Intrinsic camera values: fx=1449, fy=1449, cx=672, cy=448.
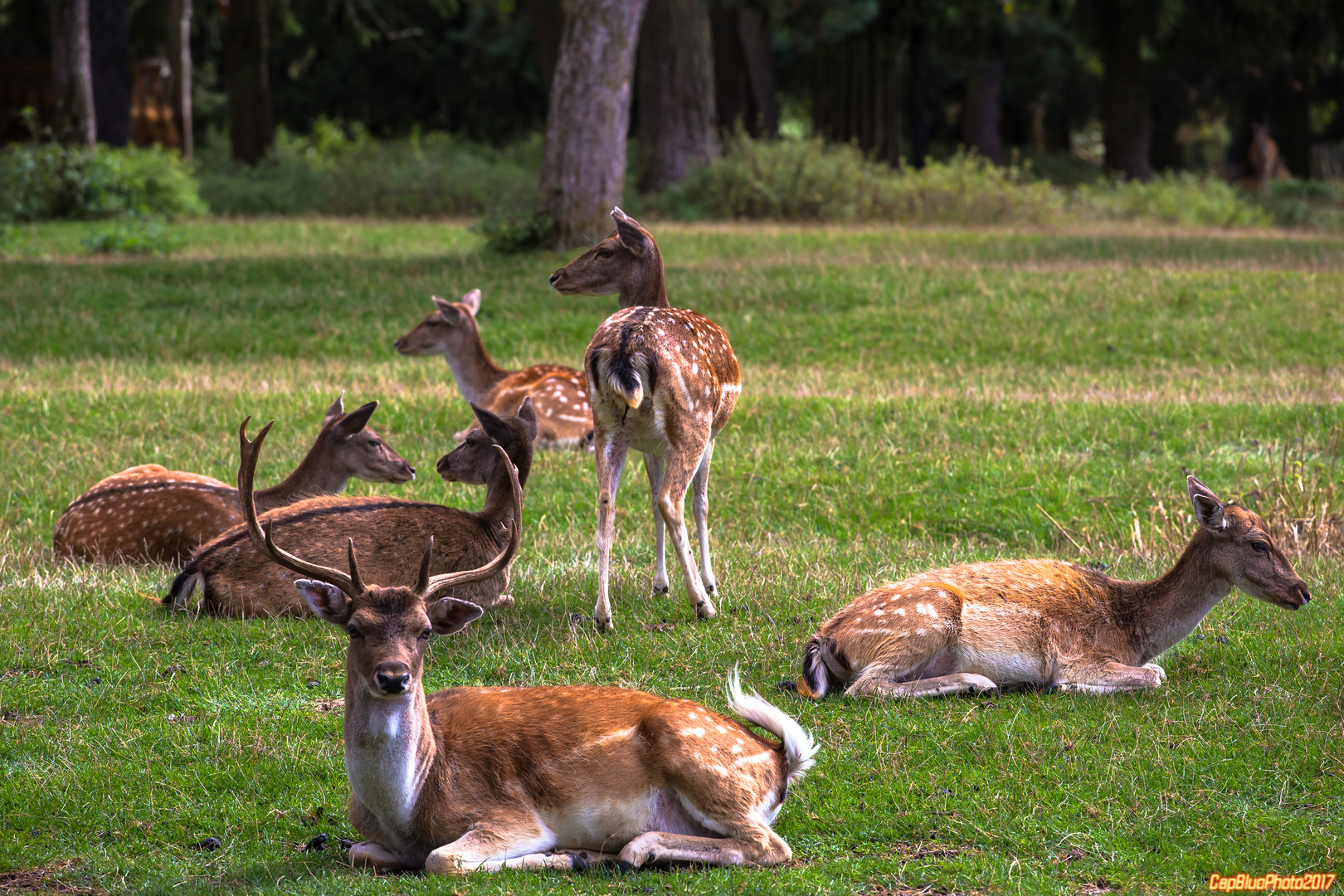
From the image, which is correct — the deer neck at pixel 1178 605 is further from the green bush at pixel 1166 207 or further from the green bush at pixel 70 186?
the green bush at pixel 70 186

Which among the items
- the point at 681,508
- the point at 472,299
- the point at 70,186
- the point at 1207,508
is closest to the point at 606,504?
the point at 681,508

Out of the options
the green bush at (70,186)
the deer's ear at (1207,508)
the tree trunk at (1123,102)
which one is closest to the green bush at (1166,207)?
the tree trunk at (1123,102)

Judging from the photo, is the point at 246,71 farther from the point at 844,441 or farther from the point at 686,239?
the point at 844,441

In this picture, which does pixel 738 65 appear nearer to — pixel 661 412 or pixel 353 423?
pixel 353 423

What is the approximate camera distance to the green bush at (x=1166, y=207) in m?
26.7

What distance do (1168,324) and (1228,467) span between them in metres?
5.58

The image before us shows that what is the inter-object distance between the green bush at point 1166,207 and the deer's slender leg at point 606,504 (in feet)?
67.3

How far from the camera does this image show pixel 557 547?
8875 mm

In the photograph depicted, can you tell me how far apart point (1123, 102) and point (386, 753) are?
34159 mm

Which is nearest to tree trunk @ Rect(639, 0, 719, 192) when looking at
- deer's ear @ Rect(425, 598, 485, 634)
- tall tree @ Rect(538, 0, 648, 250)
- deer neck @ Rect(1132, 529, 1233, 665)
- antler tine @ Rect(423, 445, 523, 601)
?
tall tree @ Rect(538, 0, 648, 250)

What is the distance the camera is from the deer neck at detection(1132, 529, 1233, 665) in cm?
652

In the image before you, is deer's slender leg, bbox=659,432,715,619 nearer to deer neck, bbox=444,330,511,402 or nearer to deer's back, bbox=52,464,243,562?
deer's back, bbox=52,464,243,562

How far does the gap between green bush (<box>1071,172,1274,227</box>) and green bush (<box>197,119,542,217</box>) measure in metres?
10.5

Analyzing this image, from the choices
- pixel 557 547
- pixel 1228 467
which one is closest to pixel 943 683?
pixel 557 547
